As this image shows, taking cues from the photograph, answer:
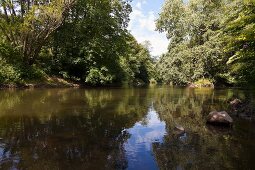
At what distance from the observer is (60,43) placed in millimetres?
43344

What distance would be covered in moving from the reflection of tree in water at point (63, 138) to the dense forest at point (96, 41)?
10.7 meters

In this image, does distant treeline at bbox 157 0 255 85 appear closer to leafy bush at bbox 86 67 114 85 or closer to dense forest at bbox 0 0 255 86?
→ dense forest at bbox 0 0 255 86

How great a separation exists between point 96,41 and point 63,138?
33710 mm

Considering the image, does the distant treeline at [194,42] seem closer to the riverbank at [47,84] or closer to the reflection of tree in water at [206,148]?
the riverbank at [47,84]

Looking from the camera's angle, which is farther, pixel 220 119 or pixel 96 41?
pixel 96 41

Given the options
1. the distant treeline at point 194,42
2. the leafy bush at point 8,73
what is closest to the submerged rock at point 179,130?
the leafy bush at point 8,73

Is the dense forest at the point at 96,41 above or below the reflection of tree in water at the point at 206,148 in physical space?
above

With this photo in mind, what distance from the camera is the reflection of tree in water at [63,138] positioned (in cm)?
774

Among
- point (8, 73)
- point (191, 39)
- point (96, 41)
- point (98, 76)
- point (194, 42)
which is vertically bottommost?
point (98, 76)

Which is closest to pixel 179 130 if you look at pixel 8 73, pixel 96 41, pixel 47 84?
pixel 8 73

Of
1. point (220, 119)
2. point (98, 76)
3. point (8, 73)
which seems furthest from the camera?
point (98, 76)

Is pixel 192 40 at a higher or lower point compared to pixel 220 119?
higher

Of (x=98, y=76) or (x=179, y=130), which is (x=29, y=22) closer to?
(x=98, y=76)

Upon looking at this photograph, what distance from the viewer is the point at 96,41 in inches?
1687
